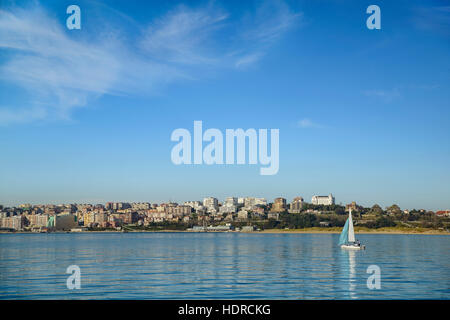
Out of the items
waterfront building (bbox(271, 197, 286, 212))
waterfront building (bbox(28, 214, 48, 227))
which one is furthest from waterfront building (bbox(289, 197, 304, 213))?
waterfront building (bbox(28, 214, 48, 227))

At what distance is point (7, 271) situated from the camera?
3247cm

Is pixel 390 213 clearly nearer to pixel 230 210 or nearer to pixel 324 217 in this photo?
pixel 324 217

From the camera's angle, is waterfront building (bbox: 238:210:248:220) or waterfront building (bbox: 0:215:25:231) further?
waterfront building (bbox: 238:210:248:220)

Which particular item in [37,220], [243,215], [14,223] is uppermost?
[243,215]

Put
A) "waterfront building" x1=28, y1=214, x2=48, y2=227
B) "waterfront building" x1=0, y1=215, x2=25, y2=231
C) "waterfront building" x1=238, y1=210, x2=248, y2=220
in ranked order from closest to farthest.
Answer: "waterfront building" x1=0, y1=215, x2=25, y2=231
"waterfront building" x1=28, y1=214, x2=48, y2=227
"waterfront building" x1=238, y1=210, x2=248, y2=220

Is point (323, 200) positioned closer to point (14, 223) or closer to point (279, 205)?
point (279, 205)

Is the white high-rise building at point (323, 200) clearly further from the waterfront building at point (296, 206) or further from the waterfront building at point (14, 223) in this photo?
the waterfront building at point (14, 223)

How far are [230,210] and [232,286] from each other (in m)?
172

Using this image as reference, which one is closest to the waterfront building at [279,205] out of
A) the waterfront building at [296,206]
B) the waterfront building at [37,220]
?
the waterfront building at [296,206]

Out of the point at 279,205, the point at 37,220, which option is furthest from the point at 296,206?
the point at 37,220

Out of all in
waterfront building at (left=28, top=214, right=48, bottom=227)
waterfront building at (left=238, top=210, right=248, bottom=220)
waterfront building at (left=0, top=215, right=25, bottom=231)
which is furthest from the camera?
waterfront building at (left=238, top=210, right=248, bottom=220)

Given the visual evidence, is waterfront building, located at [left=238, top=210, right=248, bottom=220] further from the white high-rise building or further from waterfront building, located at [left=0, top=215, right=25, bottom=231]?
waterfront building, located at [left=0, top=215, right=25, bottom=231]
